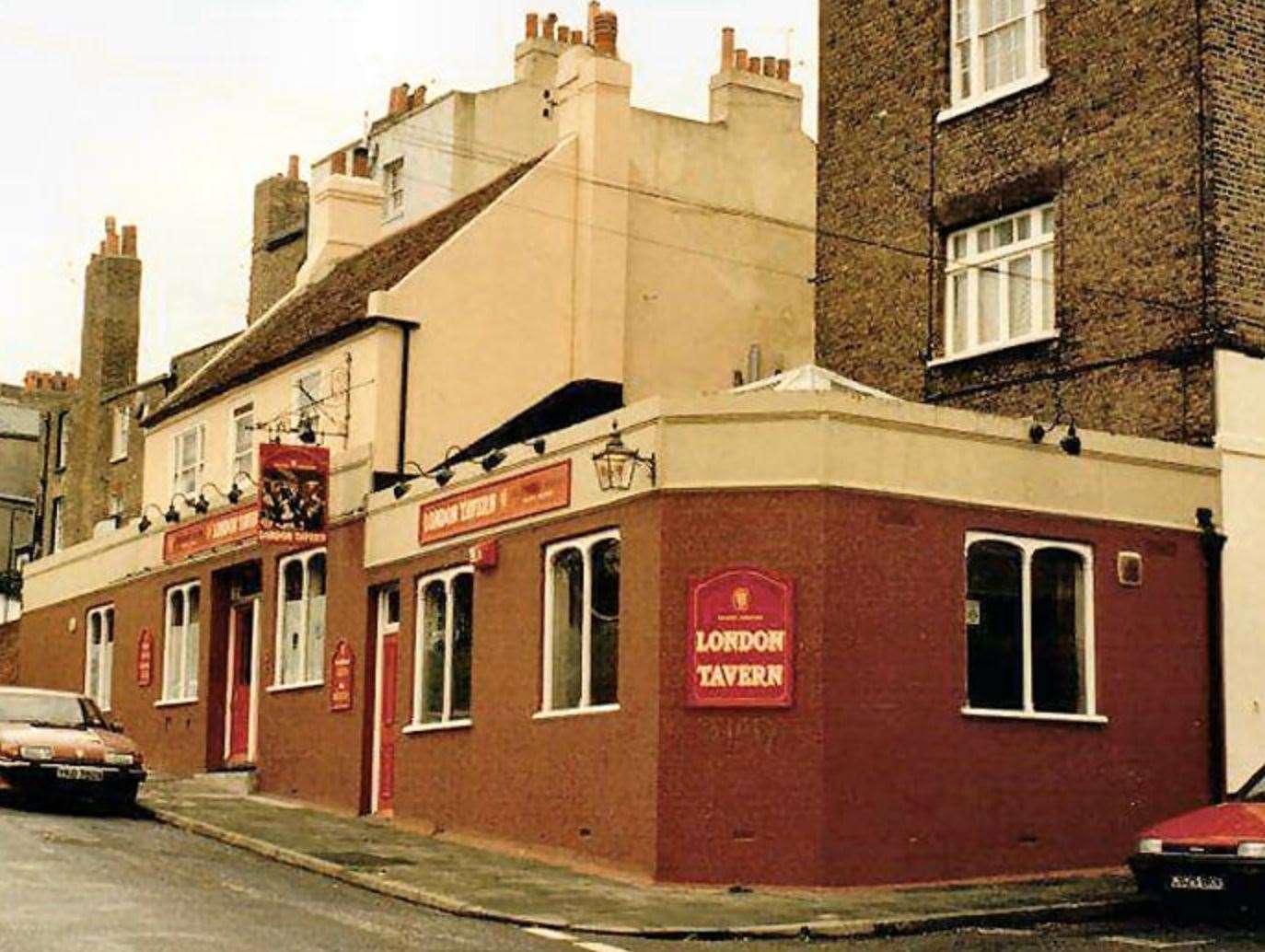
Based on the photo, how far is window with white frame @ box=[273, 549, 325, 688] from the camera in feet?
90.1

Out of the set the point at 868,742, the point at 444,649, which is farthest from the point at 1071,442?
the point at 444,649

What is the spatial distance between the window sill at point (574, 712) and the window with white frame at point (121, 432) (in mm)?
31681

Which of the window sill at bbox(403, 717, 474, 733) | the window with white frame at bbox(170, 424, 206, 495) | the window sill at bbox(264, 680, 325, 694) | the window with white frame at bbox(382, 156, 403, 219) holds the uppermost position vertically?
the window with white frame at bbox(382, 156, 403, 219)

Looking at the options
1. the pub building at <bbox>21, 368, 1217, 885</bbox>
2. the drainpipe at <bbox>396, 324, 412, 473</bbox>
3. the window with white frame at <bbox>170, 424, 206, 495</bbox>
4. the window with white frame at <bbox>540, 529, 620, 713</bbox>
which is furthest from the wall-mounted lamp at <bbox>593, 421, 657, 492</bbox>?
the window with white frame at <bbox>170, 424, 206, 495</bbox>

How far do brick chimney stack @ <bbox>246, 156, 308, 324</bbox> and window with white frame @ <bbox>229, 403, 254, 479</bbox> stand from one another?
1228cm

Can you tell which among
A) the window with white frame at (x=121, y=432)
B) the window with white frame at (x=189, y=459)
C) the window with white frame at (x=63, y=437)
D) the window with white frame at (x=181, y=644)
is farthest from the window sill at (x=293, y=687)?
the window with white frame at (x=63, y=437)

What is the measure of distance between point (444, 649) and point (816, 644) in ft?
20.9

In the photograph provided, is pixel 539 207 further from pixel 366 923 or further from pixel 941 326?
pixel 366 923

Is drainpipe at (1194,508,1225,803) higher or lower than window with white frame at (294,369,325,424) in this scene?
lower

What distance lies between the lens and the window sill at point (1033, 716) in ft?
64.0

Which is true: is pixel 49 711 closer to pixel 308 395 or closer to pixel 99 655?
pixel 308 395

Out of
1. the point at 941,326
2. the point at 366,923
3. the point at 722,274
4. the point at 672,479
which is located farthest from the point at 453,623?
the point at 722,274

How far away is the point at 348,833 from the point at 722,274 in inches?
487

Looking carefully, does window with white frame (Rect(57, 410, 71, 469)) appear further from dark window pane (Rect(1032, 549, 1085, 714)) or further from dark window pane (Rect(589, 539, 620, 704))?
dark window pane (Rect(1032, 549, 1085, 714))
